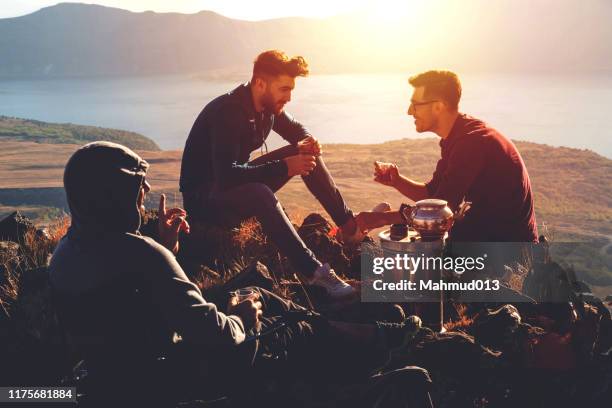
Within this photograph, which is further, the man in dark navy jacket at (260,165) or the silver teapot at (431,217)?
the man in dark navy jacket at (260,165)

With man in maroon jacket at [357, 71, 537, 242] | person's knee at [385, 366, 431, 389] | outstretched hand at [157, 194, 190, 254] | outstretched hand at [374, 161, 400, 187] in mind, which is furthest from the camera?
outstretched hand at [374, 161, 400, 187]

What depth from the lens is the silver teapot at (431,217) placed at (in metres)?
4.16

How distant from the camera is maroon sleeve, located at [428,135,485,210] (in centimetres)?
466

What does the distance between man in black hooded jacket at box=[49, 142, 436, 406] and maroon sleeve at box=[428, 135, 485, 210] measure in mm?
1860

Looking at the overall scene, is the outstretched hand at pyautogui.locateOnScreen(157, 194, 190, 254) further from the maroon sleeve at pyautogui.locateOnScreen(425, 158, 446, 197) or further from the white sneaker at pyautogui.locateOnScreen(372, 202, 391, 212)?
the maroon sleeve at pyautogui.locateOnScreen(425, 158, 446, 197)

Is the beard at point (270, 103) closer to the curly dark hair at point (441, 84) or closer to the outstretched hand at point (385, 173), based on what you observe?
the outstretched hand at point (385, 173)

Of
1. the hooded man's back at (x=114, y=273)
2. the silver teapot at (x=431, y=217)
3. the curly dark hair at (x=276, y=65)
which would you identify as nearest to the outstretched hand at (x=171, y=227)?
the hooded man's back at (x=114, y=273)

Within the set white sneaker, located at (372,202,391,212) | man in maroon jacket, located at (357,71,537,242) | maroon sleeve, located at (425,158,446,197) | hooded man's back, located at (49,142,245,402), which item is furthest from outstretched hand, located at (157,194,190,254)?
maroon sleeve, located at (425,158,446,197)

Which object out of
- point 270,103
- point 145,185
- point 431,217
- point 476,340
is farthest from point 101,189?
point 270,103

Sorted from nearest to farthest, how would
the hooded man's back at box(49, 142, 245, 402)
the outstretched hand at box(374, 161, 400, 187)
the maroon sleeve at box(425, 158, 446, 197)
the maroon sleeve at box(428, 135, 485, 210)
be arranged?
the hooded man's back at box(49, 142, 245, 402) → the maroon sleeve at box(428, 135, 485, 210) → the maroon sleeve at box(425, 158, 446, 197) → the outstretched hand at box(374, 161, 400, 187)

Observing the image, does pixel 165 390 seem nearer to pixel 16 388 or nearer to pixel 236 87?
pixel 16 388

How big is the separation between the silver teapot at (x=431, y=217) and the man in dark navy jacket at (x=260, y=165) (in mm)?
823

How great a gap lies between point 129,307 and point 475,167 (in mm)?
2780

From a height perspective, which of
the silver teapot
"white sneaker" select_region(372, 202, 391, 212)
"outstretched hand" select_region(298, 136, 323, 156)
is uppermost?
"outstretched hand" select_region(298, 136, 323, 156)
